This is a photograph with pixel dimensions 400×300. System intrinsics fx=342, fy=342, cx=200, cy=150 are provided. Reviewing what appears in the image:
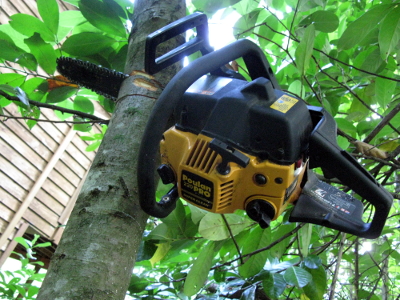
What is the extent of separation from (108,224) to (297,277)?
0.55 metres

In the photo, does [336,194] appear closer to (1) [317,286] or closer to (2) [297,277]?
(2) [297,277]

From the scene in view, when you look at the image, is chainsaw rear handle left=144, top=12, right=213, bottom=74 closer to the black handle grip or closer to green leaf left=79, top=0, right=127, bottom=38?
the black handle grip

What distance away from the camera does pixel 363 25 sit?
3.40 ft

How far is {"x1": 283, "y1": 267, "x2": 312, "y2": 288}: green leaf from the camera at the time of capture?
2.99 feet

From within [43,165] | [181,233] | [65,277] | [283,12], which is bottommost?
[65,277]

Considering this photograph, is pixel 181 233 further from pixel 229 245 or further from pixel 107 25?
pixel 107 25

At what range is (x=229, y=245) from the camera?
120 centimetres

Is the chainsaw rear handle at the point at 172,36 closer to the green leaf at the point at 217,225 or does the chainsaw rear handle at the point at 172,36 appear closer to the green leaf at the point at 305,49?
the green leaf at the point at 305,49

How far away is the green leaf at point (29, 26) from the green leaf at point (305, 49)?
90cm

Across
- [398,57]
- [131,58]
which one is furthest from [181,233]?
[398,57]

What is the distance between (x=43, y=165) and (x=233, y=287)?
345cm

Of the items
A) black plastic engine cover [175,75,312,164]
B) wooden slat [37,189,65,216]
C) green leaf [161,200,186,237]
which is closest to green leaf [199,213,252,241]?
green leaf [161,200,186,237]

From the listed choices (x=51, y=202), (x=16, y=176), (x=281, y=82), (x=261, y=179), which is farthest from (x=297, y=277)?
(x=51, y=202)

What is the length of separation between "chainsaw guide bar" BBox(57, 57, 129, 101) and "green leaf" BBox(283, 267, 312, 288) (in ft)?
2.42
